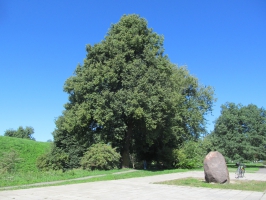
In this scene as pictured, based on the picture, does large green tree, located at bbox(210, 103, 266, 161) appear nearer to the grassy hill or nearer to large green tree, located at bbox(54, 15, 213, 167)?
large green tree, located at bbox(54, 15, 213, 167)

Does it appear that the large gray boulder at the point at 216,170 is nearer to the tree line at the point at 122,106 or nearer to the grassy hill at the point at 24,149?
the tree line at the point at 122,106

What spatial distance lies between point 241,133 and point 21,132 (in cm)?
6246

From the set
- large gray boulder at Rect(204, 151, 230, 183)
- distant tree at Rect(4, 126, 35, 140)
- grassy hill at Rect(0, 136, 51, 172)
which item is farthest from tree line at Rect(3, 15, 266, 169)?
distant tree at Rect(4, 126, 35, 140)

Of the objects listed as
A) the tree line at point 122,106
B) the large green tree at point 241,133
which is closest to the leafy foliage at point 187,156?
the tree line at point 122,106

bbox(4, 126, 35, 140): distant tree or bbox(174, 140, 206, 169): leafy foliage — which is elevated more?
bbox(4, 126, 35, 140): distant tree

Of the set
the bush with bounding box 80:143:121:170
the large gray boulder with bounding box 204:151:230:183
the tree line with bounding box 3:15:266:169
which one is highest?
the tree line with bounding box 3:15:266:169

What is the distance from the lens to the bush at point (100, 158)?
854 inches

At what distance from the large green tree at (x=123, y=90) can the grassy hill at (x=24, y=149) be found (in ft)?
24.5

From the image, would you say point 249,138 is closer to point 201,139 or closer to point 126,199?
point 201,139

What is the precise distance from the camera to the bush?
21688 mm

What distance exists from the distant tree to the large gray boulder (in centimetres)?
6702

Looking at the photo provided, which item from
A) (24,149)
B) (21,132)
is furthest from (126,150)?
(21,132)

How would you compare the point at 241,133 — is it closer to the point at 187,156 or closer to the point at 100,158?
the point at 187,156

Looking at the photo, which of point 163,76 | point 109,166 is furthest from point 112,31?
point 109,166
